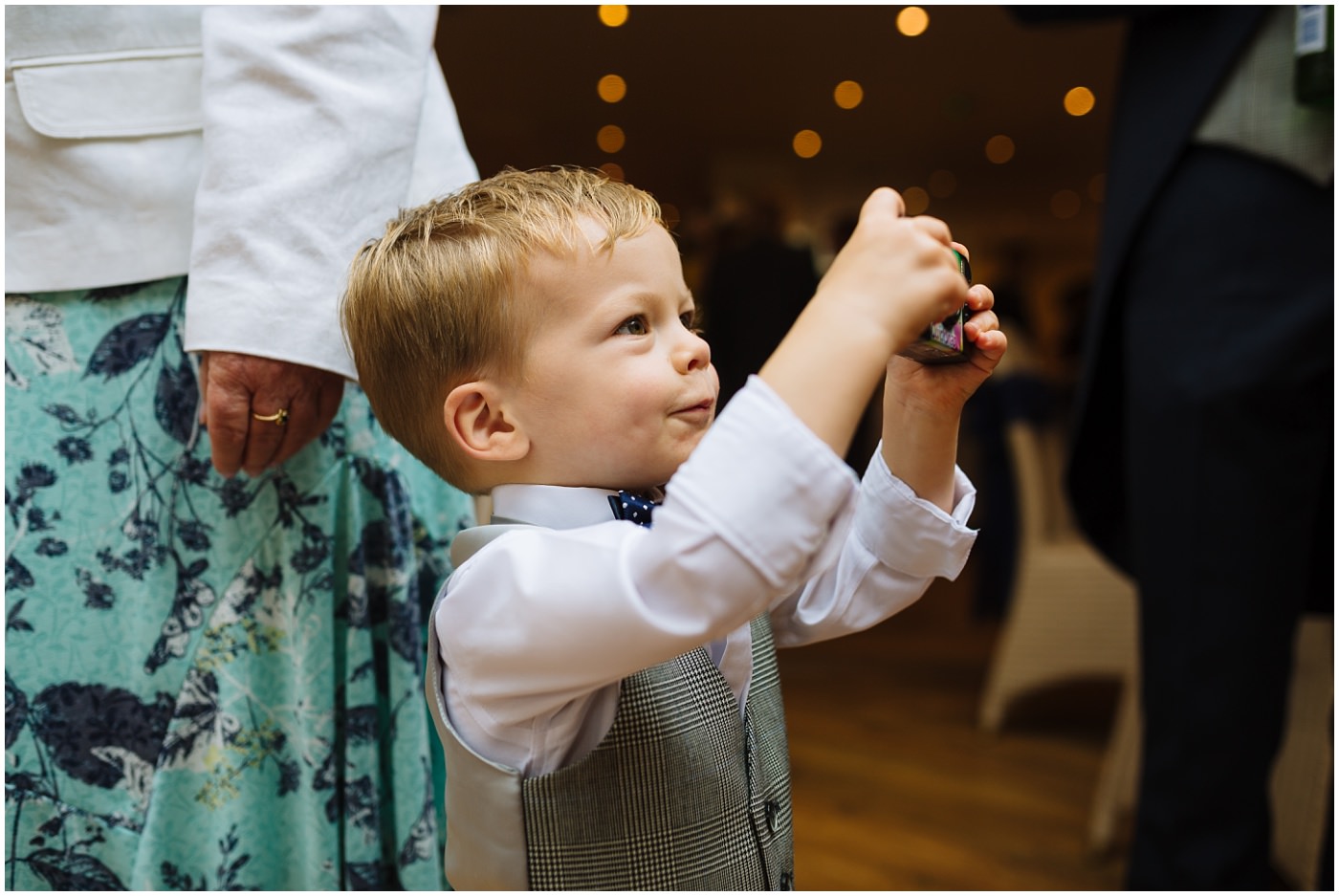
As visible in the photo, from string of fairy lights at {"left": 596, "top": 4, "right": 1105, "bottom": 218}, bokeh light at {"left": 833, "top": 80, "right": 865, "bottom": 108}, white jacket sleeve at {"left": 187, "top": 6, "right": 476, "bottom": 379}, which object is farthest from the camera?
bokeh light at {"left": 833, "top": 80, "right": 865, "bottom": 108}

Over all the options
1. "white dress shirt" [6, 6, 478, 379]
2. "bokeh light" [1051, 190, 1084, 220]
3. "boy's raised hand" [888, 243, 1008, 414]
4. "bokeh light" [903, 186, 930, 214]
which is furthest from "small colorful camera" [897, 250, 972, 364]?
"bokeh light" [1051, 190, 1084, 220]

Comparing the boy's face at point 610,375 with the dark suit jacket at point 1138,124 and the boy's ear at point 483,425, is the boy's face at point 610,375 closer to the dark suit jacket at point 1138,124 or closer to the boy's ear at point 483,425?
the boy's ear at point 483,425

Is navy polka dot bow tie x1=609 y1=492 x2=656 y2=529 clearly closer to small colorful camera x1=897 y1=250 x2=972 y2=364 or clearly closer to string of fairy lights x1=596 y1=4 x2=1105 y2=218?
small colorful camera x1=897 y1=250 x2=972 y2=364

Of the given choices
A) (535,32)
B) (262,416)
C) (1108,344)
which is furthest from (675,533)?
(535,32)

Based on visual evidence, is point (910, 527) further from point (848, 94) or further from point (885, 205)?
point (848, 94)

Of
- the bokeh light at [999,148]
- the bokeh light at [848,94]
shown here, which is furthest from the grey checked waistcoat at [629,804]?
the bokeh light at [999,148]

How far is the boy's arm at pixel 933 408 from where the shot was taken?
2.26 ft

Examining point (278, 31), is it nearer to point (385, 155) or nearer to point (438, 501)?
point (385, 155)

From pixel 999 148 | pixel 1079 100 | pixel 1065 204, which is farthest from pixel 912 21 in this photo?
pixel 1065 204

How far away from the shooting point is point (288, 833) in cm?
88

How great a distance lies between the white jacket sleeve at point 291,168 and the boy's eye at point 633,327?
243 millimetres

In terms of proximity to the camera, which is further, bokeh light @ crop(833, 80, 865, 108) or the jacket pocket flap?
bokeh light @ crop(833, 80, 865, 108)

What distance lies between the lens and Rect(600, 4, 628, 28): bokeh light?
16.6 ft

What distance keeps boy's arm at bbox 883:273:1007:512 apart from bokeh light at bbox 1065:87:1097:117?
6594 mm
